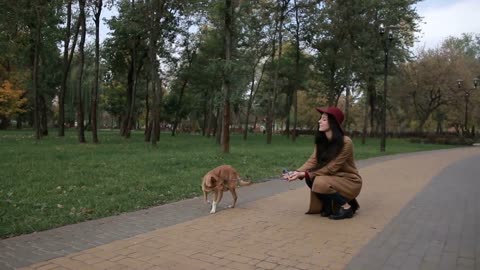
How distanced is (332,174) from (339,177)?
0.12m

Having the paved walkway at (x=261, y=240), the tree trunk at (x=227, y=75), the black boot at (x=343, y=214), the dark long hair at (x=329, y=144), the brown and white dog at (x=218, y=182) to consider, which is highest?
the tree trunk at (x=227, y=75)

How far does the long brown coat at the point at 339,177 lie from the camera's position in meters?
7.15

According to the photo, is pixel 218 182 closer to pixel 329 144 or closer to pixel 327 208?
pixel 327 208

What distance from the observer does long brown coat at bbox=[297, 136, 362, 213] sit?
7146 millimetres

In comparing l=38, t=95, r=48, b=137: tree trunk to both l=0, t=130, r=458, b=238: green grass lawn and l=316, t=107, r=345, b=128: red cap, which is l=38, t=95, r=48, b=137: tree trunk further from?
l=316, t=107, r=345, b=128: red cap

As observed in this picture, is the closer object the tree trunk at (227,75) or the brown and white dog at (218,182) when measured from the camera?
the brown and white dog at (218,182)

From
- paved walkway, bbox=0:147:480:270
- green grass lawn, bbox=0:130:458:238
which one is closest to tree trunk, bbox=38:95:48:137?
green grass lawn, bbox=0:130:458:238

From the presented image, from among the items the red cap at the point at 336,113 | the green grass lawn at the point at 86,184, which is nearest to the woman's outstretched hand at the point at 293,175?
the red cap at the point at 336,113

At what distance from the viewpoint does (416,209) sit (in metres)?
8.27

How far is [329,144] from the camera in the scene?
7.43m

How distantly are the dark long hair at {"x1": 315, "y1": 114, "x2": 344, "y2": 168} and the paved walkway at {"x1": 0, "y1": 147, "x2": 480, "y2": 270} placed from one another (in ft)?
3.34

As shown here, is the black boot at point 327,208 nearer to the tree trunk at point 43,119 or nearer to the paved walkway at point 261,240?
the paved walkway at point 261,240

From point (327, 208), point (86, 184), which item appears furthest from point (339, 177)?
point (86, 184)

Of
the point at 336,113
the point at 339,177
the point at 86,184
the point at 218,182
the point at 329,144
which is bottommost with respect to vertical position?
the point at 86,184
